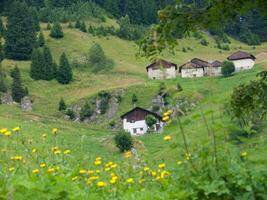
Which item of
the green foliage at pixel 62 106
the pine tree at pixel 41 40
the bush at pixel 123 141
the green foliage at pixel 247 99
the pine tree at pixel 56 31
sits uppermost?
the green foliage at pixel 247 99

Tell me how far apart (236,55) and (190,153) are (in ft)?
272

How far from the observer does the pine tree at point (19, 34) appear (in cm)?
9050

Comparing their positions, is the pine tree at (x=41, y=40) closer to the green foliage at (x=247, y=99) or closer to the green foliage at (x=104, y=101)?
the green foliage at (x=104, y=101)

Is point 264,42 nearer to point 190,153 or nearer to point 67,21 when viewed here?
point 67,21

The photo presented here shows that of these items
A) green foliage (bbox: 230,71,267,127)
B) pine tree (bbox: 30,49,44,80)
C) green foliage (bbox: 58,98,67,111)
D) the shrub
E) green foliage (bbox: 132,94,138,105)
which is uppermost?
green foliage (bbox: 230,71,267,127)

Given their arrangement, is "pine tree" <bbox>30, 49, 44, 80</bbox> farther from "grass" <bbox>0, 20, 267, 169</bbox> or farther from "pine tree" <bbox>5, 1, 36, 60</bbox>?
"pine tree" <bbox>5, 1, 36, 60</bbox>

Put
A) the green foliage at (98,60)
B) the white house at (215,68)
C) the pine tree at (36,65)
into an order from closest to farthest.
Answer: the white house at (215,68) < the pine tree at (36,65) < the green foliage at (98,60)

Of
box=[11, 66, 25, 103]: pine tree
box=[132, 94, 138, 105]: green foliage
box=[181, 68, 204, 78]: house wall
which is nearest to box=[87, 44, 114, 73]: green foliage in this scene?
box=[181, 68, 204, 78]: house wall

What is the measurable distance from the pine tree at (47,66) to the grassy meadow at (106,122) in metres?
1.04

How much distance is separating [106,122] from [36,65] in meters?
18.8

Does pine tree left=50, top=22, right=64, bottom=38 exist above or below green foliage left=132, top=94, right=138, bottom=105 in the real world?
above

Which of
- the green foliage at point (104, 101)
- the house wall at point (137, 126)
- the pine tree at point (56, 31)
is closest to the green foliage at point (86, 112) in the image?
the green foliage at point (104, 101)

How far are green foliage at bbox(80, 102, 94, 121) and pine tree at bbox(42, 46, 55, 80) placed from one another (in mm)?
13419

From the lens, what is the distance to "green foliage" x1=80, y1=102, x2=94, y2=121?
6938cm
